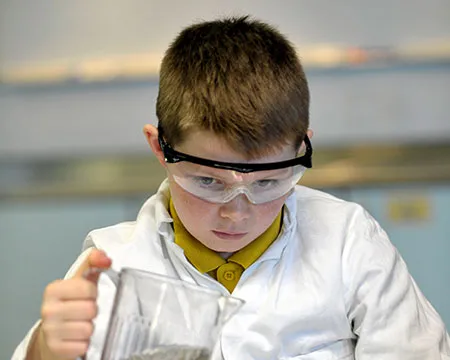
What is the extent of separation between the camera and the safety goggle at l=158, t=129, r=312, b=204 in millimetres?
986

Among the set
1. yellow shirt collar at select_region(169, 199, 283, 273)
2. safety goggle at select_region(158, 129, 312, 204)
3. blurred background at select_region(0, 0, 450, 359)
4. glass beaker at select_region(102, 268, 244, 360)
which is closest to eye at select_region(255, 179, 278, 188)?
safety goggle at select_region(158, 129, 312, 204)

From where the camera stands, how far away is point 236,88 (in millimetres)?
1007

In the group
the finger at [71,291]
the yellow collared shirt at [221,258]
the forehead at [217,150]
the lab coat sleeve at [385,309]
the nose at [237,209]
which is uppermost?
the forehead at [217,150]

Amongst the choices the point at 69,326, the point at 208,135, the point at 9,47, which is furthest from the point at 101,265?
the point at 9,47

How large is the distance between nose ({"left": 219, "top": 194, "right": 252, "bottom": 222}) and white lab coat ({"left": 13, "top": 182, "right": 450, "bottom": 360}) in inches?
5.1

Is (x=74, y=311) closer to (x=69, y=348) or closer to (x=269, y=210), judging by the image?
(x=69, y=348)

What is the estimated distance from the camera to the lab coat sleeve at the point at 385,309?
1.07 meters

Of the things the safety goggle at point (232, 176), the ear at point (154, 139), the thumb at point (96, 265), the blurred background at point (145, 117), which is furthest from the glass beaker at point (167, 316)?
the blurred background at point (145, 117)

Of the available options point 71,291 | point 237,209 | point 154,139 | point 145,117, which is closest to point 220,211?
point 237,209

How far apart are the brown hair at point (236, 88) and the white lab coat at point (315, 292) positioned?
20 centimetres

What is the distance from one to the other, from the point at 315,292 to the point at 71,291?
0.43 meters

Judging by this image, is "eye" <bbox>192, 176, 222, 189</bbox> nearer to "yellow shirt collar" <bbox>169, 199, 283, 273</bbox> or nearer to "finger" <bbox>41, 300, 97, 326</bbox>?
"yellow shirt collar" <bbox>169, 199, 283, 273</bbox>

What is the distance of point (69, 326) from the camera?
33.5 inches

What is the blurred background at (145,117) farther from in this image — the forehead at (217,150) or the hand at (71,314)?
the hand at (71,314)
